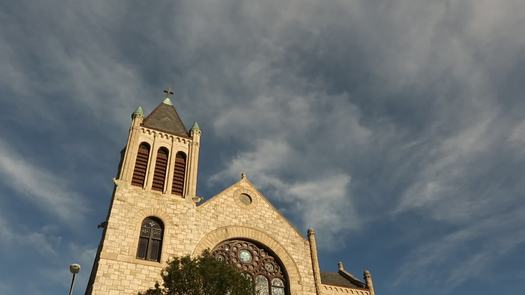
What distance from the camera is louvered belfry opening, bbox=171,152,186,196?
23.8 metres

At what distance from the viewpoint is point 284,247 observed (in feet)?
75.7

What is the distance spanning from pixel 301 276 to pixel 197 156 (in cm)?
1011

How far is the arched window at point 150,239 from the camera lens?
2002cm

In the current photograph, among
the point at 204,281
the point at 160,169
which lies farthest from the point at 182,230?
the point at 204,281

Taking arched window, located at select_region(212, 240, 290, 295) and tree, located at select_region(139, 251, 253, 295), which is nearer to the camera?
tree, located at select_region(139, 251, 253, 295)

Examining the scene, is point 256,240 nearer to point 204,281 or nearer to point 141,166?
point 141,166

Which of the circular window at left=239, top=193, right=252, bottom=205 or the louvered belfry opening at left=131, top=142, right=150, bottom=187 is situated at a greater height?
the louvered belfry opening at left=131, top=142, right=150, bottom=187

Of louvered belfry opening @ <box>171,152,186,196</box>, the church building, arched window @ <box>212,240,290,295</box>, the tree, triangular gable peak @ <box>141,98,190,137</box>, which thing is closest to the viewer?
the tree

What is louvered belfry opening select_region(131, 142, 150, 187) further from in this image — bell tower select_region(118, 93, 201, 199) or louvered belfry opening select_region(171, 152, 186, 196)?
louvered belfry opening select_region(171, 152, 186, 196)

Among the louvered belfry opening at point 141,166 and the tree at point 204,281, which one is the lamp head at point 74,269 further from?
the louvered belfry opening at point 141,166

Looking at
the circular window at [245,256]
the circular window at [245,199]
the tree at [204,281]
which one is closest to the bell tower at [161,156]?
the circular window at [245,199]

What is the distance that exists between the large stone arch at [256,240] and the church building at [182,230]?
0.06 m

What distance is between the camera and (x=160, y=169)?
24.4 metres

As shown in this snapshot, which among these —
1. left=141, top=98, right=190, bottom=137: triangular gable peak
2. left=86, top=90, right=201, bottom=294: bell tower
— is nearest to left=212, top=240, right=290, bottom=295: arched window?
left=86, top=90, right=201, bottom=294: bell tower
